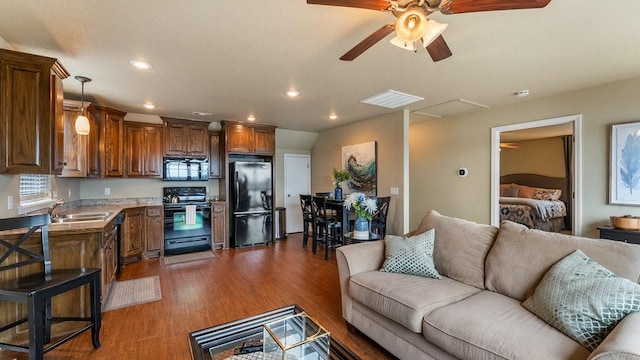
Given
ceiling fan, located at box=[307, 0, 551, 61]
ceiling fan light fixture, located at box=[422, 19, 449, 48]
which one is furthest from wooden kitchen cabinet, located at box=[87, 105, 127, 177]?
ceiling fan light fixture, located at box=[422, 19, 449, 48]

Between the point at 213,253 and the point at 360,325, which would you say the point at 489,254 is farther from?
the point at 213,253

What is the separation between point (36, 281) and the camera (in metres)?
1.95

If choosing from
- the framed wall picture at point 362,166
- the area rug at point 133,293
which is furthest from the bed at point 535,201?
the area rug at point 133,293

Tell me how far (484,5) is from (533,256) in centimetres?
158

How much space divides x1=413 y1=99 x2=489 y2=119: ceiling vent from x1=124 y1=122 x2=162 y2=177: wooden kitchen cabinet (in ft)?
14.7

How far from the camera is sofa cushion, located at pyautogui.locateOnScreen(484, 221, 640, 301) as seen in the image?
1.61 m

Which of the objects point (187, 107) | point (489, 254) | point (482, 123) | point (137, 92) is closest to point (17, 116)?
point (137, 92)

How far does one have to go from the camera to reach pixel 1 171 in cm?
208

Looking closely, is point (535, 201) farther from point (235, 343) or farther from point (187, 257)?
point (187, 257)

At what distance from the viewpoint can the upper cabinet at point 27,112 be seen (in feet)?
6.84

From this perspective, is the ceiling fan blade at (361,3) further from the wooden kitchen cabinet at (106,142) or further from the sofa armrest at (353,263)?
the wooden kitchen cabinet at (106,142)

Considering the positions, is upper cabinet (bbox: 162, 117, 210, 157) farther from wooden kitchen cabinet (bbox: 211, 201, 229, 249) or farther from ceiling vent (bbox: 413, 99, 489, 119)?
ceiling vent (bbox: 413, 99, 489, 119)

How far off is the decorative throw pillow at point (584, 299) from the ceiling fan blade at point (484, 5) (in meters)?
1.43

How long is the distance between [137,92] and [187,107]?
81 cm
